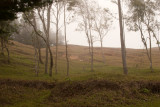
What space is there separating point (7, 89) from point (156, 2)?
2601 cm

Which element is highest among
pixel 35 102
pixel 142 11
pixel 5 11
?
pixel 142 11

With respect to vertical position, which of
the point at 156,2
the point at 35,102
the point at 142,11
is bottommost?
the point at 35,102

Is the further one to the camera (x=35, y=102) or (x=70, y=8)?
(x=70, y=8)

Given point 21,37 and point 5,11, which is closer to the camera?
point 5,11

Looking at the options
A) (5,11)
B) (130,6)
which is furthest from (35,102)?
(130,6)

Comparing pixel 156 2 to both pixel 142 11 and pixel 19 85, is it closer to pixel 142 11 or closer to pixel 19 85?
pixel 142 11

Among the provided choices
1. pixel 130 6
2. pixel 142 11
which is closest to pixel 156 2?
pixel 142 11

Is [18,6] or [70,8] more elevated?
[70,8]

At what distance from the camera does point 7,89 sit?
11.1 meters

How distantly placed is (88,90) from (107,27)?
1259 inches

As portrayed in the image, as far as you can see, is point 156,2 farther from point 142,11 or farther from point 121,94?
point 121,94

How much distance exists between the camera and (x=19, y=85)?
41.0 feet

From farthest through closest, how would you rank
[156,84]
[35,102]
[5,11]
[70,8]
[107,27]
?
1. [107,27]
2. [70,8]
3. [156,84]
4. [5,11]
5. [35,102]

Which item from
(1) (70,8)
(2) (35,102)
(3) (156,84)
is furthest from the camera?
(1) (70,8)
